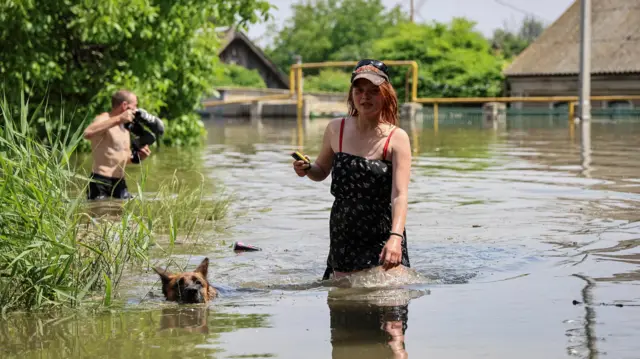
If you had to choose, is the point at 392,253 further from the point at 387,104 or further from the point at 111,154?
the point at 111,154

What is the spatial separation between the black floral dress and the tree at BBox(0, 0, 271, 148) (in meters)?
11.6

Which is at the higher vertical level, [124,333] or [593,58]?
[593,58]

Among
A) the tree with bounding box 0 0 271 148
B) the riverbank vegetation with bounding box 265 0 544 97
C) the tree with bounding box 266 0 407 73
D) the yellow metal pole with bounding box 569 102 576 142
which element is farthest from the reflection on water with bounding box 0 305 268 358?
the tree with bounding box 266 0 407 73

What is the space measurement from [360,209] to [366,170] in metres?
0.26

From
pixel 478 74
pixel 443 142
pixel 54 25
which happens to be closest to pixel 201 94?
pixel 54 25

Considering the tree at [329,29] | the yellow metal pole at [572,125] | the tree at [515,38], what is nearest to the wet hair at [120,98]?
the yellow metal pole at [572,125]

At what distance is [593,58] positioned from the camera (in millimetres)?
47562

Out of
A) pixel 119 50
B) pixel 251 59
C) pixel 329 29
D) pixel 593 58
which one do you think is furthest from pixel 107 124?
pixel 329 29

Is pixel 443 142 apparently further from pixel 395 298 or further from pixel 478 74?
pixel 478 74

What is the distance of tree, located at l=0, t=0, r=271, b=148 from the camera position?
19.2 metres

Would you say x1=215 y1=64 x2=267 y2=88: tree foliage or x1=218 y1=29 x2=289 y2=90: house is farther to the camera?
x1=218 y1=29 x2=289 y2=90: house

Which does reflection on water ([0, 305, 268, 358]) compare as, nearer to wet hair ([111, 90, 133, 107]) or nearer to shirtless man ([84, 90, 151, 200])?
wet hair ([111, 90, 133, 107])

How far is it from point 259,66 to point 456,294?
68.9 m

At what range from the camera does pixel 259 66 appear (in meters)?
75.6
